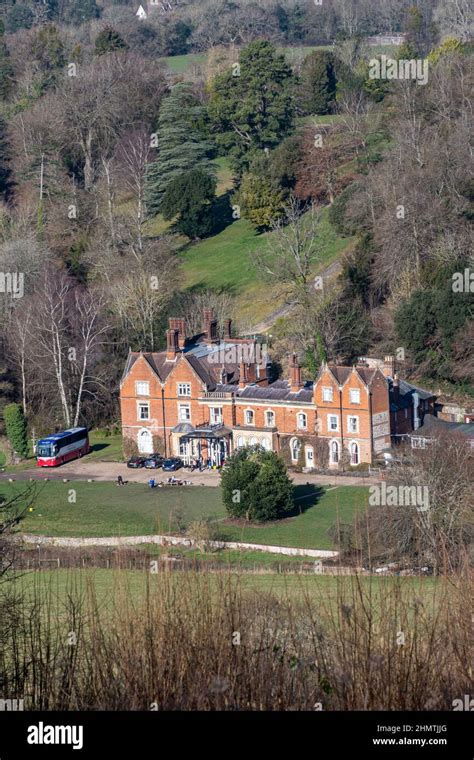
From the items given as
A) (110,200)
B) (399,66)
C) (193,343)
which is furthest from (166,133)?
(193,343)

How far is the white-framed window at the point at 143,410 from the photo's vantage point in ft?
171

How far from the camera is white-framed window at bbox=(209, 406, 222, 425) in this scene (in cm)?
5072

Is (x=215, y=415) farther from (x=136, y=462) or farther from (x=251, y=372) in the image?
(x=136, y=462)

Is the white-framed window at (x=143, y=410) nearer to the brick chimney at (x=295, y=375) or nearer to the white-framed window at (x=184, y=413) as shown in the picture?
the white-framed window at (x=184, y=413)

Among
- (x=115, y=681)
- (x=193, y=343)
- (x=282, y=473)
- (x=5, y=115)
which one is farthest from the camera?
(x=5, y=115)

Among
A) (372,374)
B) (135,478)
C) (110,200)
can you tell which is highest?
(110,200)

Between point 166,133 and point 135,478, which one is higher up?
point 166,133

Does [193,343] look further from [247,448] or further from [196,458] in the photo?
[247,448]

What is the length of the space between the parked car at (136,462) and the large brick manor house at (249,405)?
1657 millimetres

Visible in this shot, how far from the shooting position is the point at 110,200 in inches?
2785

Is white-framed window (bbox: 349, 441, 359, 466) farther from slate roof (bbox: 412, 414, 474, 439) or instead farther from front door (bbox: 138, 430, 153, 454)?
front door (bbox: 138, 430, 153, 454)

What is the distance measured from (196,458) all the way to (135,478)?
10.00 ft
